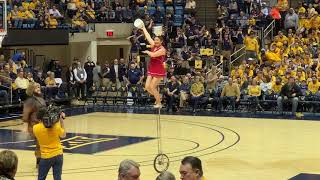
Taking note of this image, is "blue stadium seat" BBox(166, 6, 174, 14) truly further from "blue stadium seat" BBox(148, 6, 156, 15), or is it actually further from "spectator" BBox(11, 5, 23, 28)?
"spectator" BBox(11, 5, 23, 28)

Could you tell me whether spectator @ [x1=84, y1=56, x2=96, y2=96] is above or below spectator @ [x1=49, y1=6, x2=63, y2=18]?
below

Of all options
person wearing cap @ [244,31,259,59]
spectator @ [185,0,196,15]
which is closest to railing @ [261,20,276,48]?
person wearing cap @ [244,31,259,59]

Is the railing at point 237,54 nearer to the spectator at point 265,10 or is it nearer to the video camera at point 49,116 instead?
the spectator at point 265,10

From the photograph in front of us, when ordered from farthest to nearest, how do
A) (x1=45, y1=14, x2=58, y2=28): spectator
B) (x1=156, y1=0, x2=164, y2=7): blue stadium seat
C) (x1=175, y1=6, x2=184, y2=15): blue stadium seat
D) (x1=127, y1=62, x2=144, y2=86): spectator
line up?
1. (x1=156, y1=0, x2=164, y2=7): blue stadium seat
2. (x1=175, y1=6, x2=184, y2=15): blue stadium seat
3. (x1=45, y1=14, x2=58, y2=28): spectator
4. (x1=127, y1=62, x2=144, y2=86): spectator

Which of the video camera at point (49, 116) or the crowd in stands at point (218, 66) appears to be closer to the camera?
the video camera at point (49, 116)

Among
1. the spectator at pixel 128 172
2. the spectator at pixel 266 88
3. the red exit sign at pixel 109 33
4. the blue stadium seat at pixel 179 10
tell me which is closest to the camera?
the spectator at pixel 128 172

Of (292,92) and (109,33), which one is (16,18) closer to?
(109,33)

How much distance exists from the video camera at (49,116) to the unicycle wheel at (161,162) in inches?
153

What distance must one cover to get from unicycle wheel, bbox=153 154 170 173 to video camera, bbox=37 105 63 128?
12.7ft

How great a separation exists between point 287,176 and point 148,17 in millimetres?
19709

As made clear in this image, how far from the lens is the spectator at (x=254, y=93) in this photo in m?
25.8

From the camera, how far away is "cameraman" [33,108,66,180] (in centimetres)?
1014

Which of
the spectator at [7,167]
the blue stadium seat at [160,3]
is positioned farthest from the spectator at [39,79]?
the spectator at [7,167]

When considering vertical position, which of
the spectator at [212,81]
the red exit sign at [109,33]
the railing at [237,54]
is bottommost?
the spectator at [212,81]
